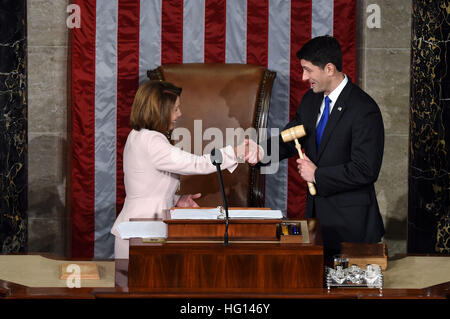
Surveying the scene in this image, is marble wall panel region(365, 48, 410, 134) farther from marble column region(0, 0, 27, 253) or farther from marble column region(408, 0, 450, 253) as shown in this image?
marble column region(0, 0, 27, 253)

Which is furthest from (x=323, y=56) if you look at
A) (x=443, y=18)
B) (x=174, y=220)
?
(x=443, y=18)

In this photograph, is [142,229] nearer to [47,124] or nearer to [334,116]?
[334,116]

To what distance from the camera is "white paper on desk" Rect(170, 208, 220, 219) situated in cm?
280

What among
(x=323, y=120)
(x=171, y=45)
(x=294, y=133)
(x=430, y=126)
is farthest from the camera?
(x=171, y=45)

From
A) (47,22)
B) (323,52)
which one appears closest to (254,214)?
(323,52)

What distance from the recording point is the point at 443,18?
4949mm

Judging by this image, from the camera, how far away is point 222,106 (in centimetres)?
491

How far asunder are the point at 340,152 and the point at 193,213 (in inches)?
43.2

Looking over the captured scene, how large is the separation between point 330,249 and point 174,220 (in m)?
0.71

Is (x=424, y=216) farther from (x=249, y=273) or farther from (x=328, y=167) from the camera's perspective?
(x=249, y=273)

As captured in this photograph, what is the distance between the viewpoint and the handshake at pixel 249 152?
3.71 metres

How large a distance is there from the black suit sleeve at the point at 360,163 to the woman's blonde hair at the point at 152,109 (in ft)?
2.71

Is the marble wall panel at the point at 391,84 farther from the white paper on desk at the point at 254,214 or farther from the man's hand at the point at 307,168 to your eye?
the white paper on desk at the point at 254,214

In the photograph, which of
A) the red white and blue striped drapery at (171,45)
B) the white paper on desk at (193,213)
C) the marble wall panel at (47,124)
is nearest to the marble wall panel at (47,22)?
the marble wall panel at (47,124)
